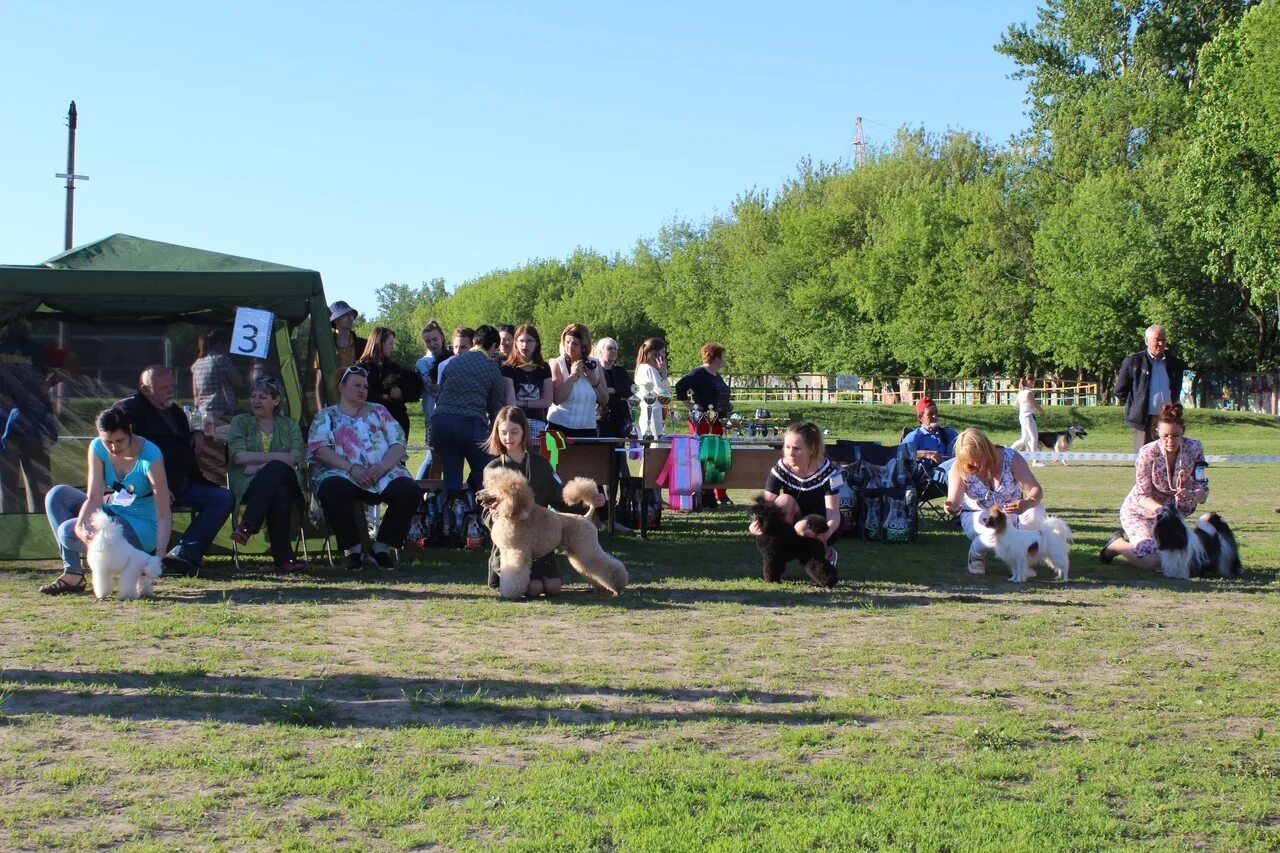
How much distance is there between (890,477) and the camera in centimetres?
1082

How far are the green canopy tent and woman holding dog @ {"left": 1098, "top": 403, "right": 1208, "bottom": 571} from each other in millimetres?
5540

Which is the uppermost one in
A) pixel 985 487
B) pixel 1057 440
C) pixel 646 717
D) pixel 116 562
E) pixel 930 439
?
pixel 1057 440

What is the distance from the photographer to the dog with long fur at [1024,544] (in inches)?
342

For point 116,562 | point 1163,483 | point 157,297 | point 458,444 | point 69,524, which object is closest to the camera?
point 116,562

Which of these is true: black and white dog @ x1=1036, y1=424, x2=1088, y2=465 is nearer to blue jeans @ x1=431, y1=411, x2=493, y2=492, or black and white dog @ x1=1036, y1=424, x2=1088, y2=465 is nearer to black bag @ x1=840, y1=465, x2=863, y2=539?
black bag @ x1=840, y1=465, x2=863, y2=539

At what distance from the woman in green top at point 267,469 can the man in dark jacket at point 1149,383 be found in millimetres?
6968

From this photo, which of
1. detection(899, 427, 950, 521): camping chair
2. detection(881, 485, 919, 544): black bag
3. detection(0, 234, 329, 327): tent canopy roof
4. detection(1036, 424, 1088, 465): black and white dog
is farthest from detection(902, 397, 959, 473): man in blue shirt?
detection(1036, 424, 1088, 465): black and white dog

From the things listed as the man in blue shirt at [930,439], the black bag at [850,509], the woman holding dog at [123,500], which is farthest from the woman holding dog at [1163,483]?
the woman holding dog at [123,500]

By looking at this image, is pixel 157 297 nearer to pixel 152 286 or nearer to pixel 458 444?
pixel 152 286

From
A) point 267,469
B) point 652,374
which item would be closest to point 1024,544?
point 652,374

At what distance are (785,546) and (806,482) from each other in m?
0.46

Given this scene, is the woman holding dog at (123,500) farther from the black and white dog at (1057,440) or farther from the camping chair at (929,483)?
the black and white dog at (1057,440)

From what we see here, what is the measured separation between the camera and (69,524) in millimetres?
8109

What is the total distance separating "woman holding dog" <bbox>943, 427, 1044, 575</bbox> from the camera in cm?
891
